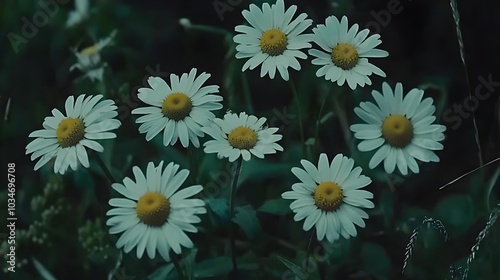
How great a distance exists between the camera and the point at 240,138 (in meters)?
1.08

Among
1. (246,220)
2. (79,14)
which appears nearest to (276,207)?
(246,220)

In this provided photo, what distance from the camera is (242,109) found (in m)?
1.42

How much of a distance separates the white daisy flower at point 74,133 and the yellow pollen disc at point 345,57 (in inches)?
13.2

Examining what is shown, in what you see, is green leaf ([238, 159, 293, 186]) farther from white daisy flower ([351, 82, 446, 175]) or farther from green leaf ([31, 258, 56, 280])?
green leaf ([31, 258, 56, 280])

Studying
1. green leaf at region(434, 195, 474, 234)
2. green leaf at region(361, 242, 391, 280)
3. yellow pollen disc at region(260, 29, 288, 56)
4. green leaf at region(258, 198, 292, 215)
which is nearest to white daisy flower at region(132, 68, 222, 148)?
yellow pollen disc at region(260, 29, 288, 56)

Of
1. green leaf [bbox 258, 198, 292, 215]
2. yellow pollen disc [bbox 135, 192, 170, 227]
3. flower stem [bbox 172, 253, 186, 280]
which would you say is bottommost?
flower stem [bbox 172, 253, 186, 280]

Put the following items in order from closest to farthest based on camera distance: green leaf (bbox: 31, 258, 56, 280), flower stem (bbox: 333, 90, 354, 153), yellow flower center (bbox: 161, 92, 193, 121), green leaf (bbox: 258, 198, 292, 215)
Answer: yellow flower center (bbox: 161, 92, 193, 121) < green leaf (bbox: 258, 198, 292, 215) < green leaf (bbox: 31, 258, 56, 280) < flower stem (bbox: 333, 90, 354, 153)

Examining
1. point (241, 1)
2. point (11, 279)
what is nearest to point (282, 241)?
point (11, 279)

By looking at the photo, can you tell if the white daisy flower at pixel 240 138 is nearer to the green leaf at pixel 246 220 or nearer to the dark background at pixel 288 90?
the green leaf at pixel 246 220

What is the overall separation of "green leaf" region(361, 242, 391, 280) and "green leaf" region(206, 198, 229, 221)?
0.92ft

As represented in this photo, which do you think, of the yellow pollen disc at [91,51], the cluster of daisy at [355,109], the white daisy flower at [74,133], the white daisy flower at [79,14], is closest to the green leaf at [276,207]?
the cluster of daisy at [355,109]

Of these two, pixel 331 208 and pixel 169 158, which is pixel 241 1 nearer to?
pixel 169 158

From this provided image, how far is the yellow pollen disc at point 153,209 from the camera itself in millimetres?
1004

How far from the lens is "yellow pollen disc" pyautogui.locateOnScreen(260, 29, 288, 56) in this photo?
115cm
